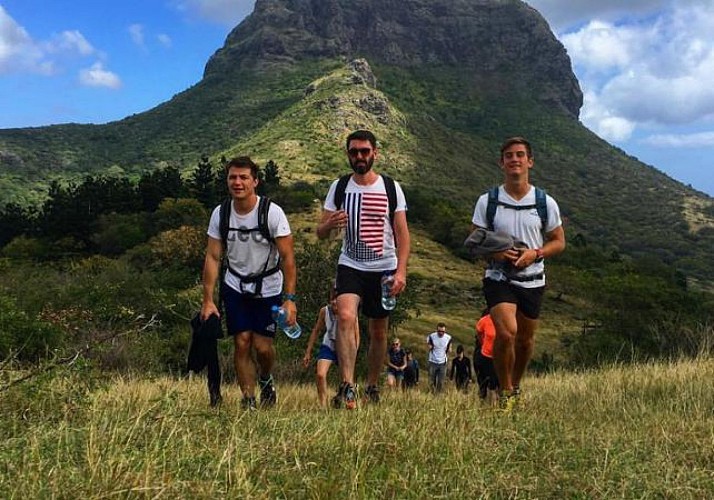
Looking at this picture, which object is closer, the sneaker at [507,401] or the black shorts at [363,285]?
the sneaker at [507,401]

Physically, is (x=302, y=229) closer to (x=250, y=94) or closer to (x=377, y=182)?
(x=377, y=182)

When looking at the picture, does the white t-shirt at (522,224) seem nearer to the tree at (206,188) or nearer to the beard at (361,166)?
the beard at (361,166)

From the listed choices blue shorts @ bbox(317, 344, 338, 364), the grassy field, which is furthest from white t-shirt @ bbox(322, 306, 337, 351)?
the grassy field

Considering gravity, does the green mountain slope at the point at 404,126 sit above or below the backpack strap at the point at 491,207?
above

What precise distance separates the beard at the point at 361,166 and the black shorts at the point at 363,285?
79cm

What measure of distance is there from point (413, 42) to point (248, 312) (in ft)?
611

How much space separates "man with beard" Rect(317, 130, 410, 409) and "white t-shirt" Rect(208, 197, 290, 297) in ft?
1.23

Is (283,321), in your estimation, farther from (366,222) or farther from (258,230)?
(366,222)

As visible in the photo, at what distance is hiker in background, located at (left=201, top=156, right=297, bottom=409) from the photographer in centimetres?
509

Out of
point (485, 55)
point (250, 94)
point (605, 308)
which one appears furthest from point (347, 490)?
point (485, 55)

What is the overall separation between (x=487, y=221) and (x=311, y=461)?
2.95m

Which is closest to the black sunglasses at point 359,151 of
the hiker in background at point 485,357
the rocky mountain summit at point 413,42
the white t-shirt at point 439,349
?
the hiker in background at point 485,357

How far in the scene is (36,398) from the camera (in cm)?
340

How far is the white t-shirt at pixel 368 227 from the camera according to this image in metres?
5.20
